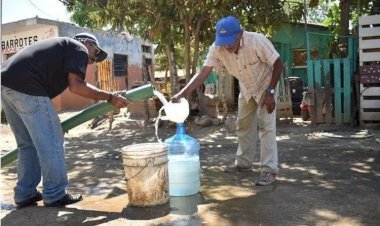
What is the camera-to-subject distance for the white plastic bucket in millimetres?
3680

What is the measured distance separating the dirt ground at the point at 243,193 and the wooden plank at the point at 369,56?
220cm

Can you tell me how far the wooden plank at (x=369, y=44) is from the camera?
8.94 m

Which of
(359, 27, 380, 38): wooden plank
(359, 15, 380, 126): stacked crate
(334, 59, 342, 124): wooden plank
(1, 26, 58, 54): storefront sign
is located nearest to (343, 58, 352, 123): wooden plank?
(334, 59, 342, 124): wooden plank

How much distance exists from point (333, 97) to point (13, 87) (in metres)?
7.48

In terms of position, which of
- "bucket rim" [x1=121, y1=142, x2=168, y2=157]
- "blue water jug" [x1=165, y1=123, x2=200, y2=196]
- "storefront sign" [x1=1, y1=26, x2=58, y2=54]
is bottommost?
"blue water jug" [x1=165, y1=123, x2=200, y2=196]

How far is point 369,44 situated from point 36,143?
24.2 ft

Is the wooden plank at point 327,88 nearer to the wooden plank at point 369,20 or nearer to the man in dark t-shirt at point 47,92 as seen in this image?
the wooden plank at point 369,20

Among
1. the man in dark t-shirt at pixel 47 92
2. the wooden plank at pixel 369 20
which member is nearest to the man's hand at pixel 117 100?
the man in dark t-shirt at pixel 47 92

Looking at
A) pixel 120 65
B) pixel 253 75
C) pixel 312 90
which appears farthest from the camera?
pixel 120 65

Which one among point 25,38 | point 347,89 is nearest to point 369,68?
point 347,89

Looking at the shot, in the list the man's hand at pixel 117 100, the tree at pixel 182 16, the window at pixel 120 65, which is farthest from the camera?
the window at pixel 120 65

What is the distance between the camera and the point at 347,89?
30.8ft

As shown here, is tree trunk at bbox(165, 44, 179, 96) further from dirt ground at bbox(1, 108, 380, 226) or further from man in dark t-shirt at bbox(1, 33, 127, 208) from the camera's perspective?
man in dark t-shirt at bbox(1, 33, 127, 208)

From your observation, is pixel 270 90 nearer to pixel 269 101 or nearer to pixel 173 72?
pixel 269 101
